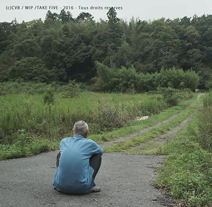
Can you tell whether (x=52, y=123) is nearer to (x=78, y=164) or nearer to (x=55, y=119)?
(x=55, y=119)

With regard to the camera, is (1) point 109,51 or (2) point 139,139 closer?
(2) point 139,139

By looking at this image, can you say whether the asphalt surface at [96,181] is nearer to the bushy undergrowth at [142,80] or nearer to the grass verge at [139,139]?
the grass verge at [139,139]

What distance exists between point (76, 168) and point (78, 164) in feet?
0.18

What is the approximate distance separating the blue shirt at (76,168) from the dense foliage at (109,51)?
39.5 meters

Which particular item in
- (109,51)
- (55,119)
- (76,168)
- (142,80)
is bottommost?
(55,119)

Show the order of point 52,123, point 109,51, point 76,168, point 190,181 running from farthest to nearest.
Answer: point 109,51, point 52,123, point 190,181, point 76,168

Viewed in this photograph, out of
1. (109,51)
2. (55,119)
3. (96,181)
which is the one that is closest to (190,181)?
(96,181)

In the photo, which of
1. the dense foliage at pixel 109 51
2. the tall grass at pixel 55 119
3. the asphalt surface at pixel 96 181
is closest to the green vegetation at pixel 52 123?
the tall grass at pixel 55 119

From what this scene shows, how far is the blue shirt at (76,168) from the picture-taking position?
126 inches

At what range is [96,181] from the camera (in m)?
4.11

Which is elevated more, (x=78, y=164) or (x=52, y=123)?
(x=78, y=164)

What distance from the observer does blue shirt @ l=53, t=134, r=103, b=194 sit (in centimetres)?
321

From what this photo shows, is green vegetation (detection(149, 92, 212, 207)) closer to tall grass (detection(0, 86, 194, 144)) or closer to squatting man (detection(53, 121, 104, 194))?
squatting man (detection(53, 121, 104, 194))

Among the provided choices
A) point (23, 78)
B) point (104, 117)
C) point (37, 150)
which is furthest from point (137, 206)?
point (23, 78)
